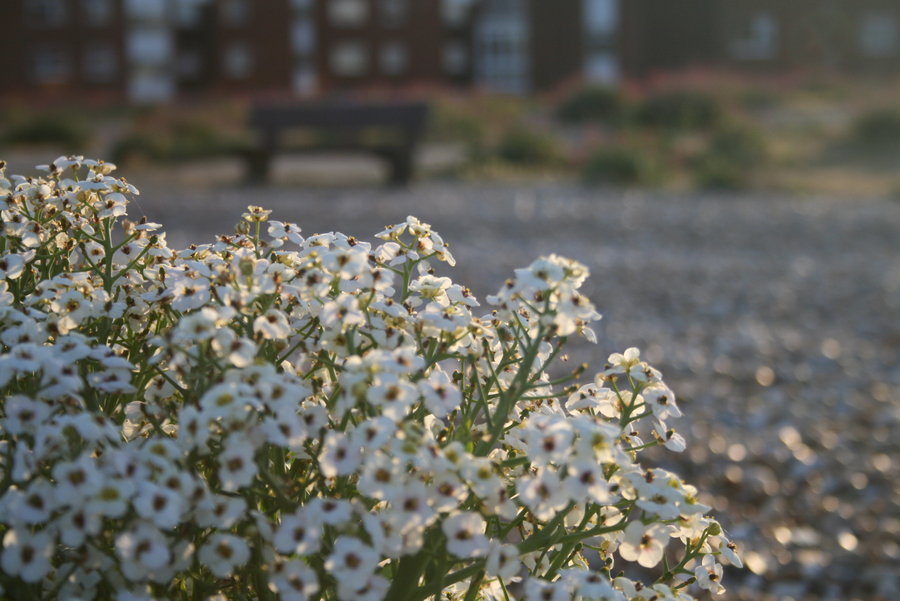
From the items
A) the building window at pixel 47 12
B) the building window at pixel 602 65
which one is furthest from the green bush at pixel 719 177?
the building window at pixel 47 12

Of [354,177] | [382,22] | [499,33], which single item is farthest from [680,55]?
[354,177]

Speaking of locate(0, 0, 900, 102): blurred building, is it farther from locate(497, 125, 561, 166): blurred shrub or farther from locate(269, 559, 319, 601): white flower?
locate(269, 559, 319, 601): white flower

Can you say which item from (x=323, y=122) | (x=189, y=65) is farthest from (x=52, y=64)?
(x=323, y=122)

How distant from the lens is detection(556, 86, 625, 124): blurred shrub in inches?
835

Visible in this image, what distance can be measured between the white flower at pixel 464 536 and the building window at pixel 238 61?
37730mm

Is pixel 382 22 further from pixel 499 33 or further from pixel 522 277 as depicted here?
pixel 522 277

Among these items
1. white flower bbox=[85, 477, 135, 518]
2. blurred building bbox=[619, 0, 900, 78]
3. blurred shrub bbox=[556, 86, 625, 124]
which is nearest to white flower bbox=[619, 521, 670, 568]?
white flower bbox=[85, 477, 135, 518]

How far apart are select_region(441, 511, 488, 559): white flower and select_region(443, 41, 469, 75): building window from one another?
132 feet

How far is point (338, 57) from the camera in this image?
3856cm

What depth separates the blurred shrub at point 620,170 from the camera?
12.7m

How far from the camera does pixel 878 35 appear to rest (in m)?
33.3

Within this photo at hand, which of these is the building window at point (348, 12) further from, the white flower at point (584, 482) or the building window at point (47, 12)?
the white flower at point (584, 482)

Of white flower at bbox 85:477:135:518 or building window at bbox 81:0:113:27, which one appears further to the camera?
building window at bbox 81:0:113:27

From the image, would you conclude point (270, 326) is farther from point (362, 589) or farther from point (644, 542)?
point (644, 542)
